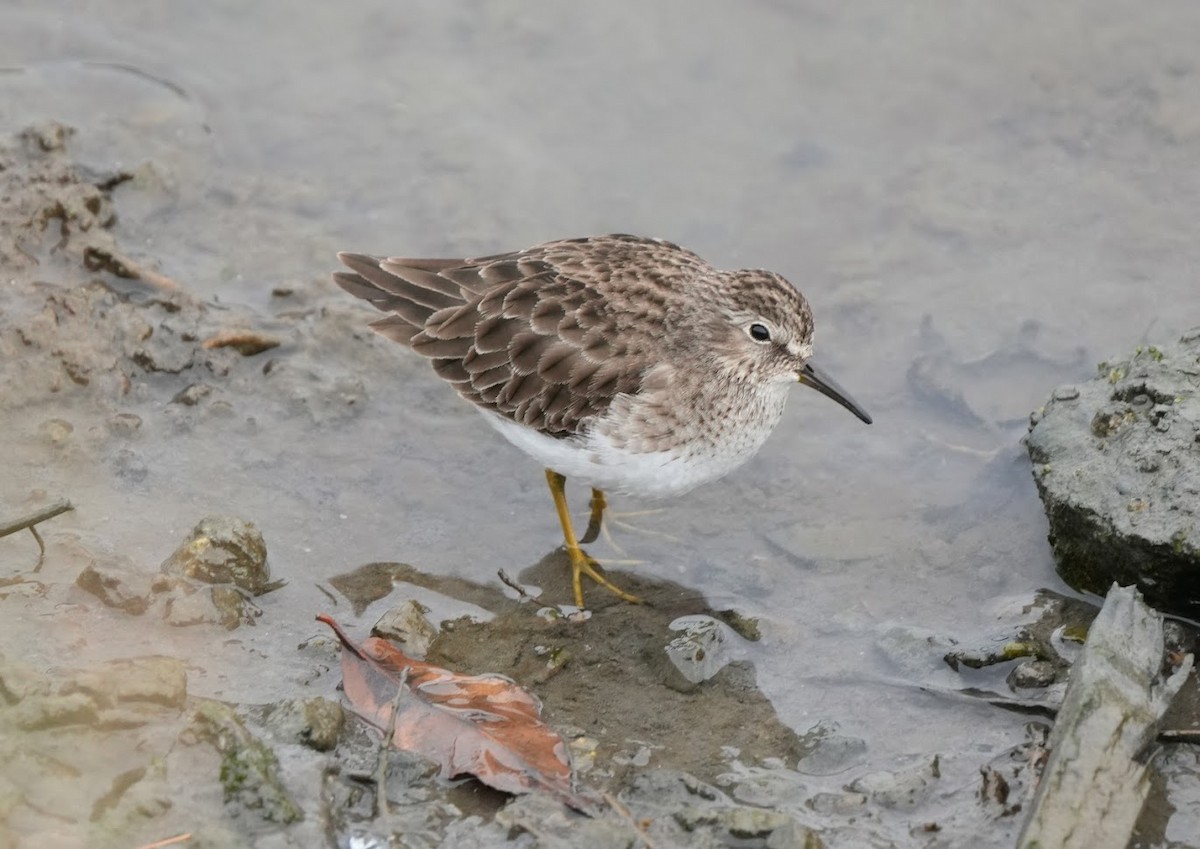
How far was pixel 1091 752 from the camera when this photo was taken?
483 centimetres

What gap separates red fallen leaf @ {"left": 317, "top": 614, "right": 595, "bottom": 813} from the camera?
16.9 ft

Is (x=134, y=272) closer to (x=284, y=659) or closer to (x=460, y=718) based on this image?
(x=284, y=659)

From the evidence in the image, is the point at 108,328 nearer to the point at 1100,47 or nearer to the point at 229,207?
the point at 229,207

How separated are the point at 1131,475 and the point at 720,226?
3.75 meters

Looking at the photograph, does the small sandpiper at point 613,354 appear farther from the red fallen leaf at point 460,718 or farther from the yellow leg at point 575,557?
the red fallen leaf at point 460,718

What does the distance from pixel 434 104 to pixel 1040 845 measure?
6925mm

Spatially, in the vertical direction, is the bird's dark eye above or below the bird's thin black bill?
above

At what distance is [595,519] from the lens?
7.34 m

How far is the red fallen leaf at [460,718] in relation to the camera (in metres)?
5.14

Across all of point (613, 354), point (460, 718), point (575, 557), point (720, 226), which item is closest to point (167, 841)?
point (460, 718)

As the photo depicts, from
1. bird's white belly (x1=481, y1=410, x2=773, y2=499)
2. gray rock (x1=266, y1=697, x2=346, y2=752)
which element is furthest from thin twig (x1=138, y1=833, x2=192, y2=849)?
bird's white belly (x1=481, y1=410, x2=773, y2=499)

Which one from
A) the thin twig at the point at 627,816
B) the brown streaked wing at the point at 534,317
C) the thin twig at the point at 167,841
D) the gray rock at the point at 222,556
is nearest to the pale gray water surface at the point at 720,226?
the gray rock at the point at 222,556

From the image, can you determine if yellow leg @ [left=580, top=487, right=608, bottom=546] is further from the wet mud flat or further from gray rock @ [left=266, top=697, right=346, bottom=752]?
gray rock @ [left=266, top=697, right=346, bottom=752]

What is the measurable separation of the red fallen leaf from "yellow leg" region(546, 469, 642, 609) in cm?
99
